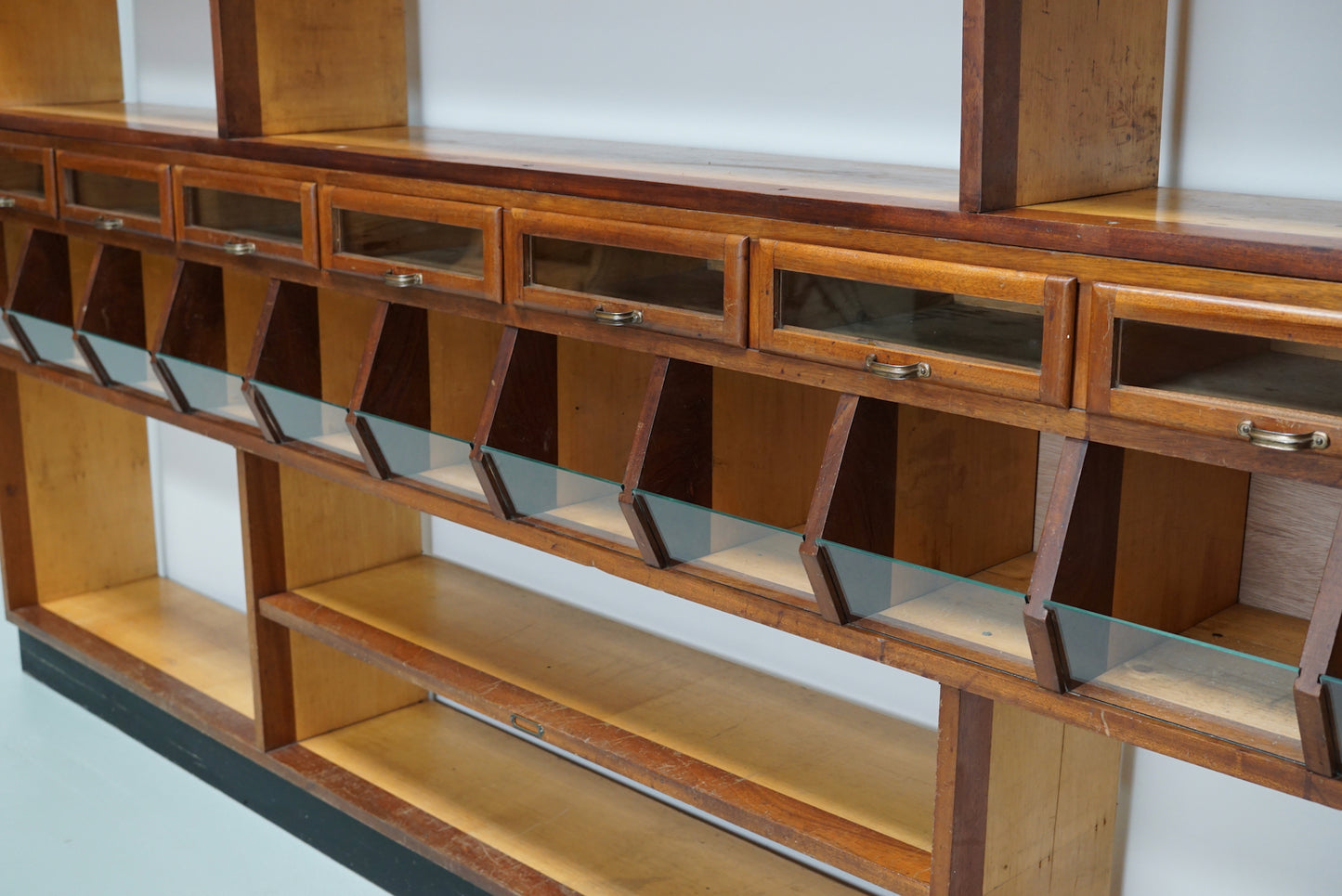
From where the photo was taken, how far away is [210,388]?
9.55 feet

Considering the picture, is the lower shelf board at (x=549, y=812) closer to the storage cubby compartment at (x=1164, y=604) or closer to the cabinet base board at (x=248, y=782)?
the cabinet base board at (x=248, y=782)

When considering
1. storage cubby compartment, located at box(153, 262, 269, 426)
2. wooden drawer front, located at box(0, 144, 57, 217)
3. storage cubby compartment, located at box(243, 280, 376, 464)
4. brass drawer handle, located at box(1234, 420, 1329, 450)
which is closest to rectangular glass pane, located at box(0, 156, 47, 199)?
wooden drawer front, located at box(0, 144, 57, 217)

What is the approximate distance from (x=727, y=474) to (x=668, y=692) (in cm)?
63

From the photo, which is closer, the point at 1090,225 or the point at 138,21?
the point at 1090,225

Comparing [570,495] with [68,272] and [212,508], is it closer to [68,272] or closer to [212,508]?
[68,272]

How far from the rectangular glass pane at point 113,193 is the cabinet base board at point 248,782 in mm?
1326

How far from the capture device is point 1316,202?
1737mm

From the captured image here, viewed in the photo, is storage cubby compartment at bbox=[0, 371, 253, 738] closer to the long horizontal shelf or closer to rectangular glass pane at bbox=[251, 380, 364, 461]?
the long horizontal shelf

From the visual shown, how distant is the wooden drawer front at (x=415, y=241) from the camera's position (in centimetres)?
226

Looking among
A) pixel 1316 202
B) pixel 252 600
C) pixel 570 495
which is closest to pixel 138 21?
pixel 252 600

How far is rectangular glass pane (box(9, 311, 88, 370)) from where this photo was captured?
3.33 meters

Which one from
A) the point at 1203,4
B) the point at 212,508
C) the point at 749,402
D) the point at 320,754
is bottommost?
the point at 320,754

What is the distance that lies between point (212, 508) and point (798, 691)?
219 cm

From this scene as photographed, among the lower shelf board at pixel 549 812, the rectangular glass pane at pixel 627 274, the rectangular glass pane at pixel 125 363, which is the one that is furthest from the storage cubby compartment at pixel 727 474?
the rectangular glass pane at pixel 125 363
